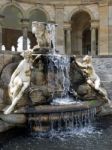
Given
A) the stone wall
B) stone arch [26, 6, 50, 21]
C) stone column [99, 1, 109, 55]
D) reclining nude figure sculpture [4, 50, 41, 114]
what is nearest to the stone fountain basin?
reclining nude figure sculpture [4, 50, 41, 114]

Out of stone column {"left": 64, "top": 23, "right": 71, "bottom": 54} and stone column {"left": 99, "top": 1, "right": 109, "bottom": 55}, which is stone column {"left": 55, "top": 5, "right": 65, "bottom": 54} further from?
stone column {"left": 99, "top": 1, "right": 109, "bottom": 55}

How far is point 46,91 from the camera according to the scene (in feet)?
49.4

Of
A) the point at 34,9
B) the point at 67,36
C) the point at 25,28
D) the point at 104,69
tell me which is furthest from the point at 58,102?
the point at 34,9

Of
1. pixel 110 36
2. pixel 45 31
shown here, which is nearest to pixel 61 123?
pixel 45 31

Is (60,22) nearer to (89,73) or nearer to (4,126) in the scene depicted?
(89,73)

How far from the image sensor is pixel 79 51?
34344 millimetres

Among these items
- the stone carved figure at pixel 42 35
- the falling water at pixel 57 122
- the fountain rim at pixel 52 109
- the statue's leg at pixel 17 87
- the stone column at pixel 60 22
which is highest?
the stone column at pixel 60 22

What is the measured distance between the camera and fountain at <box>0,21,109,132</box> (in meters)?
13.0

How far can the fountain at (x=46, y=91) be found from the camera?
12953 millimetres

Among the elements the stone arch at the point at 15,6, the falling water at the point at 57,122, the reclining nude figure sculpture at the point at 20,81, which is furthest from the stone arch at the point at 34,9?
the falling water at the point at 57,122

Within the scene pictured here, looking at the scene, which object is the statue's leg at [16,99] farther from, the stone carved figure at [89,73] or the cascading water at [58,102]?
the stone carved figure at [89,73]

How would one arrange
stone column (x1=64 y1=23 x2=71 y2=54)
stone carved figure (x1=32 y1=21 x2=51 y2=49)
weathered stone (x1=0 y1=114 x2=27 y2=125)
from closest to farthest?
weathered stone (x1=0 y1=114 x2=27 y2=125) < stone carved figure (x1=32 y1=21 x2=51 y2=49) < stone column (x1=64 y1=23 x2=71 y2=54)

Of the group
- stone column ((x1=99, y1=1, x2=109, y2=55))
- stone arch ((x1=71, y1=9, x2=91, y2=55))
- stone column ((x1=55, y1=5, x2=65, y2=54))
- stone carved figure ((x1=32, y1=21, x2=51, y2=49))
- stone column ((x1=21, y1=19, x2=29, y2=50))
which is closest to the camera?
stone carved figure ((x1=32, y1=21, x2=51, y2=49))

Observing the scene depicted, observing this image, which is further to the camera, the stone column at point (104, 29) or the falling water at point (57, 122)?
the stone column at point (104, 29)
